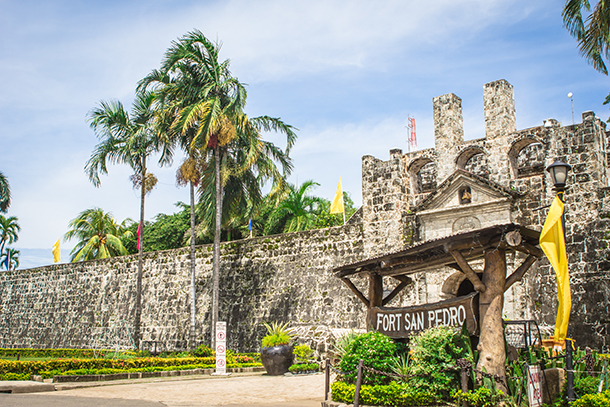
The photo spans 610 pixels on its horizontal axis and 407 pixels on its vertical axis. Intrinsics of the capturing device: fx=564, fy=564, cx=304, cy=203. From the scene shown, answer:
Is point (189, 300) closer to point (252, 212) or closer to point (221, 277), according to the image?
point (221, 277)

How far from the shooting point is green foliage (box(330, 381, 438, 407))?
7012 mm

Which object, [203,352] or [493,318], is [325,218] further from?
[493,318]

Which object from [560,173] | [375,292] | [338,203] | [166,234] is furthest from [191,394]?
[166,234]

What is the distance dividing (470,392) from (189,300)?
45.9 feet

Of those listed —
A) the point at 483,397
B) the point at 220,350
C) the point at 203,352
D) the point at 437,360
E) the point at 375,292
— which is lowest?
the point at 203,352

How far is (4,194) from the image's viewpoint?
28.5 m

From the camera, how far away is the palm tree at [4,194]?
1120 inches

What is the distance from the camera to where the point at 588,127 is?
1205cm

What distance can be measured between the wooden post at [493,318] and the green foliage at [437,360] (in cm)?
29

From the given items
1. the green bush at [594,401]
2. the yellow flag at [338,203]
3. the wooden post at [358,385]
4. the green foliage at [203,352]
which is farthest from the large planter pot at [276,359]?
the yellow flag at [338,203]

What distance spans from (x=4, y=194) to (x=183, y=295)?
1462 centimetres

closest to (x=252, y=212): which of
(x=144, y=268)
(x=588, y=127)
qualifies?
(x=144, y=268)

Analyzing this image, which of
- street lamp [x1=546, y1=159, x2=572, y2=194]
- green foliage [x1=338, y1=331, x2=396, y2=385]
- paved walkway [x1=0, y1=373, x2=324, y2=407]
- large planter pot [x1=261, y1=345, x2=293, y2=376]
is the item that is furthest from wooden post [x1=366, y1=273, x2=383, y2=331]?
large planter pot [x1=261, y1=345, x2=293, y2=376]

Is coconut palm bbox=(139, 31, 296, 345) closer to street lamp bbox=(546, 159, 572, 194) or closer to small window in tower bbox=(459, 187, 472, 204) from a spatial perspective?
small window in tower bbox=(459, 187, 472, 204)
